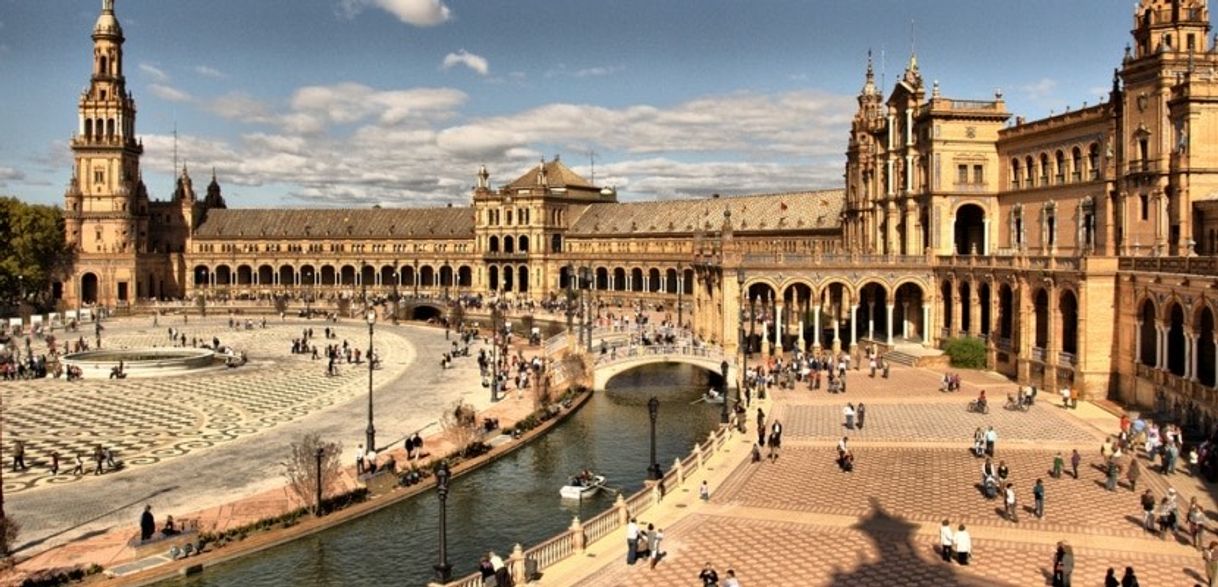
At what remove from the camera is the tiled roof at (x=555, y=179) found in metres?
135

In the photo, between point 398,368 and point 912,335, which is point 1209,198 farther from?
point 398,368

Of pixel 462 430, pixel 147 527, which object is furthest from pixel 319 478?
pixel 462 430

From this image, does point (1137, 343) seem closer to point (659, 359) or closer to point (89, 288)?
point (659, 359)

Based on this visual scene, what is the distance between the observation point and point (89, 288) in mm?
123250

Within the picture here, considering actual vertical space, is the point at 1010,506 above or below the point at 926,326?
below

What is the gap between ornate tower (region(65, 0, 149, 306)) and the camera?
12012 centimetres

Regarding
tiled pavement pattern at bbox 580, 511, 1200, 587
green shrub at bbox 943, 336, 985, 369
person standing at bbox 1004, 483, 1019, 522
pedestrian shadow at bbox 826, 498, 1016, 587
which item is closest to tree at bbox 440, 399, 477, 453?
tiled pavement pattern at bbox 580, 511, 1200, 587

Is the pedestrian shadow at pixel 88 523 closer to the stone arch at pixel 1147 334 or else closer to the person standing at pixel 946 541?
the person standing at pixel 946 541

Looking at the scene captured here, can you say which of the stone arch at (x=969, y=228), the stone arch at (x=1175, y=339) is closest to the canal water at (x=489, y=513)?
the stone arch at (x=1175, y=339)

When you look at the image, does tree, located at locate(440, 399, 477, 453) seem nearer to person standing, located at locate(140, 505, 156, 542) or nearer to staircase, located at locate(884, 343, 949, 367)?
person standing, located at locate(140, 505, 156, 542)

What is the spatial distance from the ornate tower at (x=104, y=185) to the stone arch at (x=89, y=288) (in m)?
0.12

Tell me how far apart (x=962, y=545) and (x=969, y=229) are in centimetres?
4890

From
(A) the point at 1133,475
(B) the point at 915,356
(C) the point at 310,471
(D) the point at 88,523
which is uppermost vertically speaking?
(B) the point at 915,356

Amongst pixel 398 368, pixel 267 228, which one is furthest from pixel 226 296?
pixel 398 368
